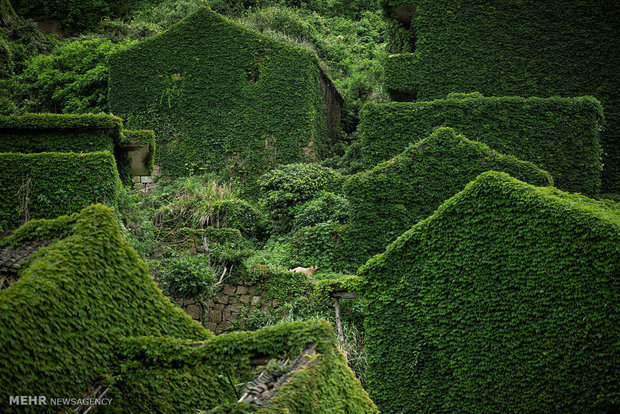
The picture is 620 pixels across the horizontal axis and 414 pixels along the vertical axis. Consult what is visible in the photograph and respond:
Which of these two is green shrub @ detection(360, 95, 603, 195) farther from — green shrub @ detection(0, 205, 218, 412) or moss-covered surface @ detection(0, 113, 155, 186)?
green shrub @ detection(0, 205, 218, 412)

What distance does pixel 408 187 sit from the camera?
54.9 ft

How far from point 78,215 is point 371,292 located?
231 inches

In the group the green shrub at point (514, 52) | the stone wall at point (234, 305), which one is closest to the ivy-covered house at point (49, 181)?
the stone wall at point (234, 305)

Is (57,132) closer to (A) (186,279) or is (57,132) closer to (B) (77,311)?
(A) (186,279)

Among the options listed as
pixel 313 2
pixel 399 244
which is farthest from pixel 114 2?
pixel 399 244

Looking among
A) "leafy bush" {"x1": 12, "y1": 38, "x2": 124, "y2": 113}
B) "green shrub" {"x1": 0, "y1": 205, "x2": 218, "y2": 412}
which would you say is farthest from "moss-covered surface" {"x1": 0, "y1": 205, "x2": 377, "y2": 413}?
"leafy bush" {"x1": 12, "y1": 38, "x2": 124, "y2": 113}

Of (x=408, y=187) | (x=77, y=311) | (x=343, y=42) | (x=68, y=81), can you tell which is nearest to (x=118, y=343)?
(x=77, y=311)

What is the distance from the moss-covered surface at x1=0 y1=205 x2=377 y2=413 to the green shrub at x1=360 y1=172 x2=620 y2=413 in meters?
3.06

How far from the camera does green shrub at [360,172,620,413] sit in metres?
9.30

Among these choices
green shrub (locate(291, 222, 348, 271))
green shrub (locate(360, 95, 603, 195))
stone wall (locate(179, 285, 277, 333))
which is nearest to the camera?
stone wall (locate(179, 285, 277, 333))

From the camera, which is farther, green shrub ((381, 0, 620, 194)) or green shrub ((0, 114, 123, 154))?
green shrub ((381, 0, 620, 194))

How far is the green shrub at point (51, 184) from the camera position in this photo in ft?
43.3

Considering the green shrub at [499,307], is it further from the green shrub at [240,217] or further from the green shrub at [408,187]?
the green shrub at [240,217]

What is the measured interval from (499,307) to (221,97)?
17.4 meters
